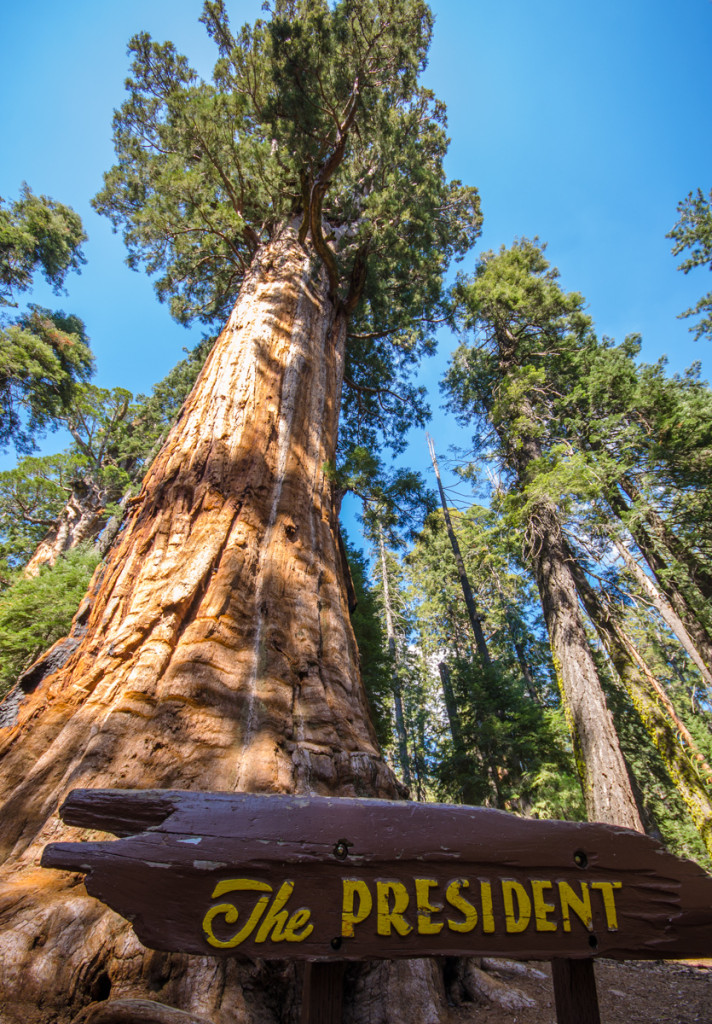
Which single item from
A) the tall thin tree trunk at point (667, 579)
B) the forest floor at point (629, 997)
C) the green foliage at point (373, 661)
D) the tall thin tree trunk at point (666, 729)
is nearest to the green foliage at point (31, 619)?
the green foliage at point (373, 661)

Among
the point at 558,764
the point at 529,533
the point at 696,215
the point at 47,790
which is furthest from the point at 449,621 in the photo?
the point at 47,790

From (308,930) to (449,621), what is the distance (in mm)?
21024

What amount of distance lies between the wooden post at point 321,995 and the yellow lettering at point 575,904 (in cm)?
72

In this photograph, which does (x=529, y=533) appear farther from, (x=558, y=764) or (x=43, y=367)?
(x=43, y=367)

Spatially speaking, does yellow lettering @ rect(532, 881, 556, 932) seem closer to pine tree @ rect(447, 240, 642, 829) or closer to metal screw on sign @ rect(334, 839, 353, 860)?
metal screw on sign @ rect(334, 839, 353, 860)

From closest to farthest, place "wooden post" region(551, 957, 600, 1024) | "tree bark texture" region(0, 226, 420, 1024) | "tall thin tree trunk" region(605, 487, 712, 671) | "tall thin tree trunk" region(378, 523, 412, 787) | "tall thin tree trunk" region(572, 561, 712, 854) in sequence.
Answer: "wooden post" region(551, 957, 600, 1024) < "tree bark texture" region(0, 226, 420, 1024) < "tall thin tree trunk" region(572, 561, 712, 854) < "tall thin tree trunk" region(605, 487, 712, 671) < "tall thin tree trunk" region(378, 523, 412, 787)

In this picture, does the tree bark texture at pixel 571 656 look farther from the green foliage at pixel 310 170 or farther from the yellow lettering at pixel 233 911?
the yellow lettering at pixel 233 911

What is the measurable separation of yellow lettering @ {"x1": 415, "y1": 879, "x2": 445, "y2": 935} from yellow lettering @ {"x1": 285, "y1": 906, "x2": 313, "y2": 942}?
0.34 m

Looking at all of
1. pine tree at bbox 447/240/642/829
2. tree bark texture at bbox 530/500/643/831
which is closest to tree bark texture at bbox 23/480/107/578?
pine tree at bbox 447/240/642/829

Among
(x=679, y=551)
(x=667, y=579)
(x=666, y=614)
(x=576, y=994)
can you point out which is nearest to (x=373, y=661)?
(x=666, y=614)

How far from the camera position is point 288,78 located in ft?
22.7

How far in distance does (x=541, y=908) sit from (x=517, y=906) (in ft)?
0.25

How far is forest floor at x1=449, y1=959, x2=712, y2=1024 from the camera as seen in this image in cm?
243

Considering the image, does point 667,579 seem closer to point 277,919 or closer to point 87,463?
point 277,919
